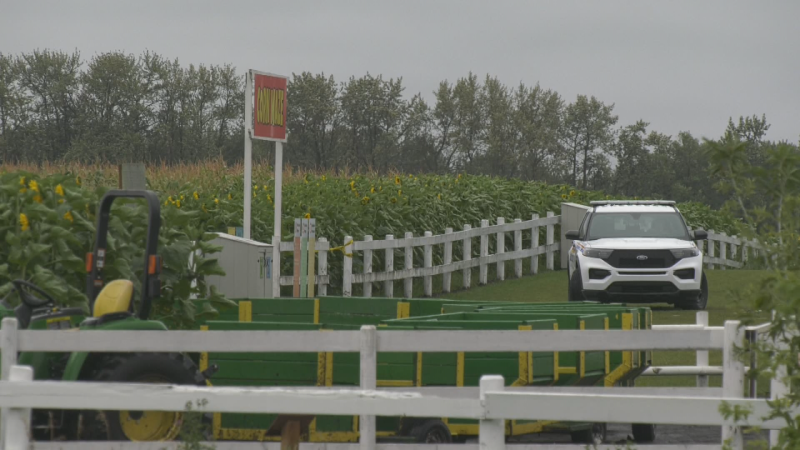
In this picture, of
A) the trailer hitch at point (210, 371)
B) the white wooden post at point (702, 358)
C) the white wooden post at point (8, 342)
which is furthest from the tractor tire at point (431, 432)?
the white wooden post at point (702, 358)

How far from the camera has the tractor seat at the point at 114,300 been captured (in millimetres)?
8273

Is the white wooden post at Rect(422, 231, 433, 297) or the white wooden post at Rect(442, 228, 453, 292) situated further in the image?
the white wooden post at Rect(442, 228, 453, 292)

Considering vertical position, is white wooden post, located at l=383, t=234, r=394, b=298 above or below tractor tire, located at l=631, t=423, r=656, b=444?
above

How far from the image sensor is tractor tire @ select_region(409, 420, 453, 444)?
8.81 metres

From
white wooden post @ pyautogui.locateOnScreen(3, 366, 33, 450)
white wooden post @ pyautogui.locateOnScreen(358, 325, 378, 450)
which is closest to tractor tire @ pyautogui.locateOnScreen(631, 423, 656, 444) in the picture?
white wooden post @ pyautogui.locateOnScreen(358, 325, 378, 450)

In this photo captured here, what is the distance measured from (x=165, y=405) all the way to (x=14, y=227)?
469 cm

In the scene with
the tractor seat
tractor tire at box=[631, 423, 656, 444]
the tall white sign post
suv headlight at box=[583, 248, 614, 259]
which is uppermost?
the tall white sign post

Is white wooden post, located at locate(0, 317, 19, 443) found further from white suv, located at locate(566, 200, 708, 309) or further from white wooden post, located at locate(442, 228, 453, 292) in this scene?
white wooden post, located at locate(442, 228, 453, 292)

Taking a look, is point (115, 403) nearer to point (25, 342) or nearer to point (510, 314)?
point (25, 342)

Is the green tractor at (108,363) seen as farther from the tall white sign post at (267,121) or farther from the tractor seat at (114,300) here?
the tall white sign post at (267,121)

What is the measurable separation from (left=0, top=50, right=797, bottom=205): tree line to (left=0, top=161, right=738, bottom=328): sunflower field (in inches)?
1150

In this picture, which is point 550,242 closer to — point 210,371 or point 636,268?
point 636,268

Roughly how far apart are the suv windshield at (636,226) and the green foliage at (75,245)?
1182 cm

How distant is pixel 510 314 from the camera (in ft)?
32.9
